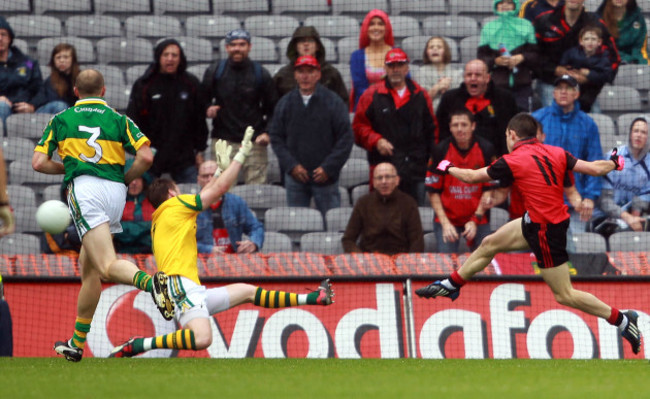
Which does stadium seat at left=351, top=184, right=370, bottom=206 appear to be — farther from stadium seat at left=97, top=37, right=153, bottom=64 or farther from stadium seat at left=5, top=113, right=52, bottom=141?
stadium seat at left=97, top=37, right=153, bottom=64

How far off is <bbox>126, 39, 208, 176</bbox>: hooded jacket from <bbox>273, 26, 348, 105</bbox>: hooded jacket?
1.04 m

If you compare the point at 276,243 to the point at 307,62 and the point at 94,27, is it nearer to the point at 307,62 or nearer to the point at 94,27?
the point at 307,62

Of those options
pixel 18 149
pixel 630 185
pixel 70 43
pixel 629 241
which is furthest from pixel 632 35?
pixel 18 149

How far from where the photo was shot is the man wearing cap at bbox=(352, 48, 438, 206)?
1242cm

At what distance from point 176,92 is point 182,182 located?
3.30ft

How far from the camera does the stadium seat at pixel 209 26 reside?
15.8m

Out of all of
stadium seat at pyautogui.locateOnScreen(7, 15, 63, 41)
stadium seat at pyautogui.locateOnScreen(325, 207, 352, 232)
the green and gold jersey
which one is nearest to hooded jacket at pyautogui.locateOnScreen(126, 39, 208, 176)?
stadium seat at pyautogui.locateOnScreen(325, 207, 352, 232)

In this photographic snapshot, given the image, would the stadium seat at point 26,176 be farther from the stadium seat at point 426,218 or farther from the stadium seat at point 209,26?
the stadium seat at point 426,218

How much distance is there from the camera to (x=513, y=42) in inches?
535

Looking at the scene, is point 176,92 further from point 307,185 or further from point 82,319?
point 82,319

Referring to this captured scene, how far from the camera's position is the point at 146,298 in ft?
35.5

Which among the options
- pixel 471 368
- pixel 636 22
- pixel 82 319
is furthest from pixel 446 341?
pixel 636 22

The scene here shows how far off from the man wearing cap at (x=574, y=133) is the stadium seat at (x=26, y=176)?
5.77m

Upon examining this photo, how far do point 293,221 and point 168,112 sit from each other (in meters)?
1.85
